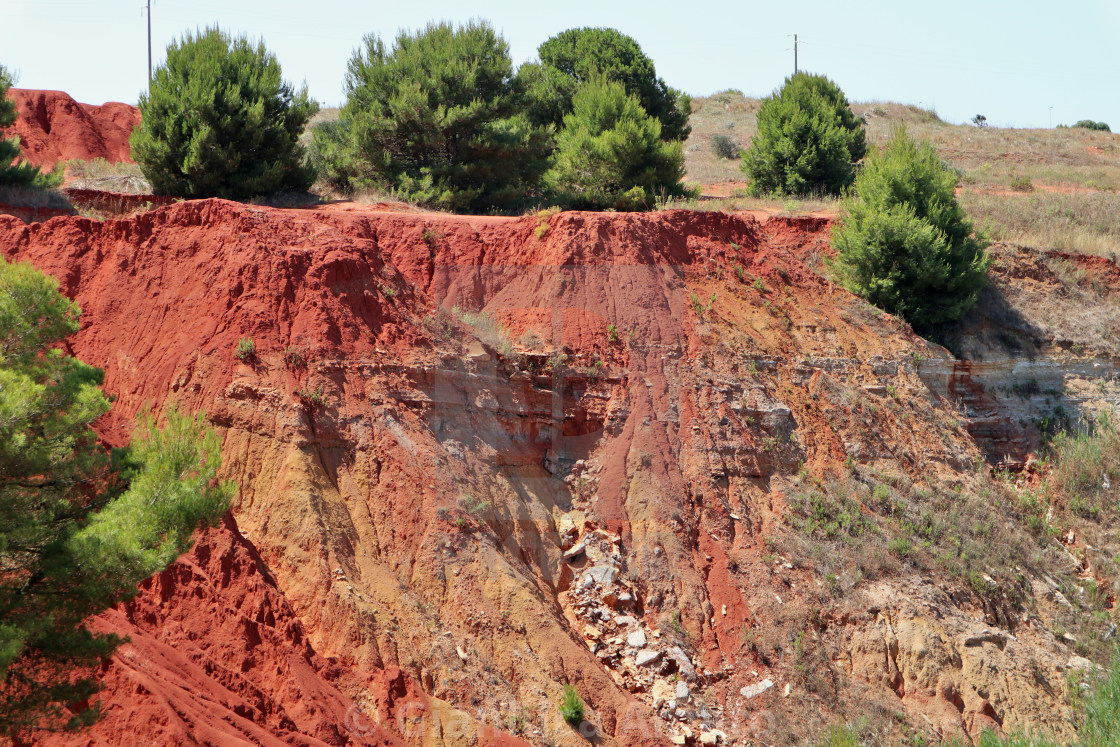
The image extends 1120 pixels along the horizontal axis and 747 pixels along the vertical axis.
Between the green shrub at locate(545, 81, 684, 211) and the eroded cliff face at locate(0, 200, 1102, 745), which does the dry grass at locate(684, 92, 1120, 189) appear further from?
the eroded cliff face at locate(0, 200, 1102, 745)

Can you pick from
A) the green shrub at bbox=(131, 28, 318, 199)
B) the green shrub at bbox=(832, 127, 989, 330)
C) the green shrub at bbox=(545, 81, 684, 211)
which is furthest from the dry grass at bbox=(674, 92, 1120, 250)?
the green shrub at bbox=(131, 28, 318, 199)

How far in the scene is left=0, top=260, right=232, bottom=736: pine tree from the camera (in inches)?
305

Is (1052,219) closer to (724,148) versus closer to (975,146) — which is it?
(724,148)

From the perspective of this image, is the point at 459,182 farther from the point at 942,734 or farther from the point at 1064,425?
the point at 942,734

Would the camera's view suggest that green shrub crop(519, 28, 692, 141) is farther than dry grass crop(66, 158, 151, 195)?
Yes

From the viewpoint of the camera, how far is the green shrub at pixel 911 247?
62.2 feet

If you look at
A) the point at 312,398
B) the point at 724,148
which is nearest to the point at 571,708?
the point at 312,398

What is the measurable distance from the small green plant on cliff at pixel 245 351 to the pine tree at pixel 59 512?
413cm

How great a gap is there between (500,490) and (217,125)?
34.3 feet

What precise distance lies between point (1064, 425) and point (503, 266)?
11.0 meters

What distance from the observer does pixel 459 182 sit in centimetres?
2194

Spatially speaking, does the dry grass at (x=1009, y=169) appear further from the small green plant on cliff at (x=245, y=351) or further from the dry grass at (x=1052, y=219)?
the small green plant on cliff at (x=245, y=351)

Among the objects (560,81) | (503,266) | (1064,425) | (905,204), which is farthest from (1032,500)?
(560,81)

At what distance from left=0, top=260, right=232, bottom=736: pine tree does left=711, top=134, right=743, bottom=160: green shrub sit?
34244 mm
